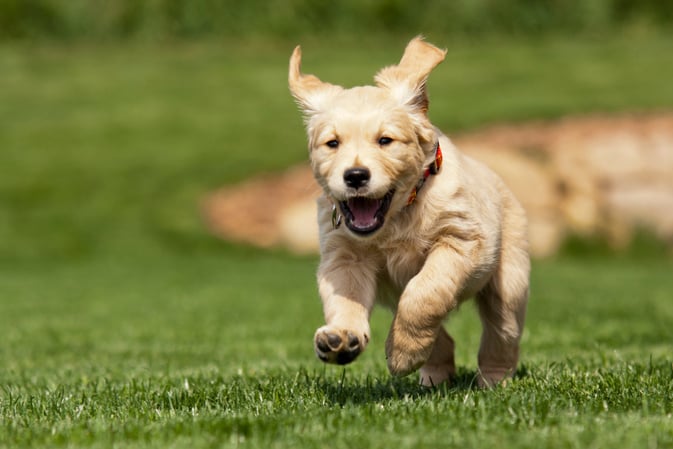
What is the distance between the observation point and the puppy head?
14.3ft

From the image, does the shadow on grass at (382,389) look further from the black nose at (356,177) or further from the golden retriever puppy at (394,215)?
the black nose at (356,177)

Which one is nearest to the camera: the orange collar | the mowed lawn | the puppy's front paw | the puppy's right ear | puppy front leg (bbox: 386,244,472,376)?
the mowed lawn

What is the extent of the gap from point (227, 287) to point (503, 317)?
865 cm

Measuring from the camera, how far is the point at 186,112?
73.0 ft

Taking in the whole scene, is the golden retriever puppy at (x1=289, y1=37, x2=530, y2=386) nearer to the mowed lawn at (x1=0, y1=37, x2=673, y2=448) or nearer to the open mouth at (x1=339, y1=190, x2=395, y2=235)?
the open mouth at (x1=339, y1=190, x2=395, y2=235)

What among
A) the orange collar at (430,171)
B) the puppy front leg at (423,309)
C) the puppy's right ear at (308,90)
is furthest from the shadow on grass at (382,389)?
the puppy's right ear at (308,90)

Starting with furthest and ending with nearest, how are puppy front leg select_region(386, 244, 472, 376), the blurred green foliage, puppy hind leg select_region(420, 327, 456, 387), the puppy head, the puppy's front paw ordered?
the blurred green foliage
puppy hind leg select_region(420, 327, 456, 387)
puppy front leg select_region(386, 244, 472, 376)
the puppy head
the puppy's front paw

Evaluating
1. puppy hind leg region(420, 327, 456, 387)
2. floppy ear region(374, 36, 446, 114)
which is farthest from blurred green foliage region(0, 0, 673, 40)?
floppy ear region(374, 36, 446, 114)

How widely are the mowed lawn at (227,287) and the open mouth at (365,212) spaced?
0.76m

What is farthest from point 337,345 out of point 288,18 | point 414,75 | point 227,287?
point 288,18

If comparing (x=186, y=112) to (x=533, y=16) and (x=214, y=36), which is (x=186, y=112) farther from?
(x=533, y=16)

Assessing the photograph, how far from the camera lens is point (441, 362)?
557cm

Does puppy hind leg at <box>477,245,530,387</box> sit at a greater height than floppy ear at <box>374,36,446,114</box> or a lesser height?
lesser

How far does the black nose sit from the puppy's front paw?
61cm
